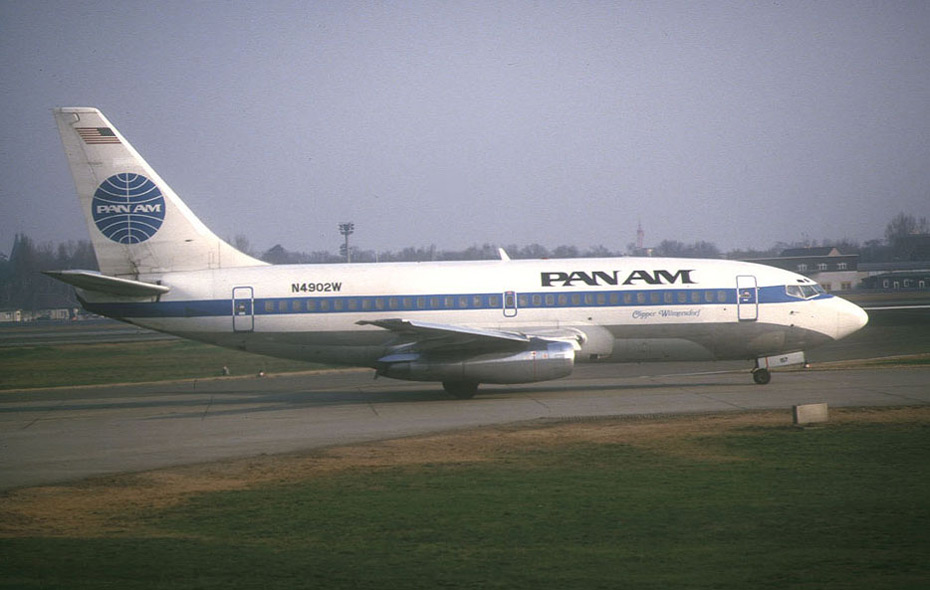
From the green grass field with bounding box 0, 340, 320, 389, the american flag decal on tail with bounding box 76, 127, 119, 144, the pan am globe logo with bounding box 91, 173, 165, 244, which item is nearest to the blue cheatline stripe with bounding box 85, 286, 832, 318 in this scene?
the pan am globe logo with bounding box 91, 173, 165, 244

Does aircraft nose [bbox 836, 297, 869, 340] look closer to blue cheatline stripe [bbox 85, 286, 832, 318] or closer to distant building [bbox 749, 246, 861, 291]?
blue cheatline stripe [bbox 85, 286, 832, 318]

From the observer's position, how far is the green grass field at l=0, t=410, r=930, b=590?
9.91 m

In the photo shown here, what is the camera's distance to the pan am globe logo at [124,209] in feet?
89.7

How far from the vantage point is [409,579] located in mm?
9883

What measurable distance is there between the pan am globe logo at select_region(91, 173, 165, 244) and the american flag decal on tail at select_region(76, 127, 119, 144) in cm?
104

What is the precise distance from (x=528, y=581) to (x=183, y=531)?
5029mm

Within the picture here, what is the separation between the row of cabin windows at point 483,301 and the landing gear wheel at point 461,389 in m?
2.15

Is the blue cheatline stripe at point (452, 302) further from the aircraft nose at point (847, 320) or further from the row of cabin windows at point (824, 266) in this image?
the row of cabin windows at point (824, 266)

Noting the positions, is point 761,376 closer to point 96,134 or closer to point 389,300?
point 389,300

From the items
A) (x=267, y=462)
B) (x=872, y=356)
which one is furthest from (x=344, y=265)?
(x=872, y=356)

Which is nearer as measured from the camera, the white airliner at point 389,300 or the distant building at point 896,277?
the white airliner at point 389,300

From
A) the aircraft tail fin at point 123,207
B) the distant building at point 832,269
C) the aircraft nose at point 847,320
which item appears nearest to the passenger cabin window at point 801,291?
the aircraft nose at point 847,320

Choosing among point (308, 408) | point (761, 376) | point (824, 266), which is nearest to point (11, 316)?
point (824, 266)

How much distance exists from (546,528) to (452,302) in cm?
1555
